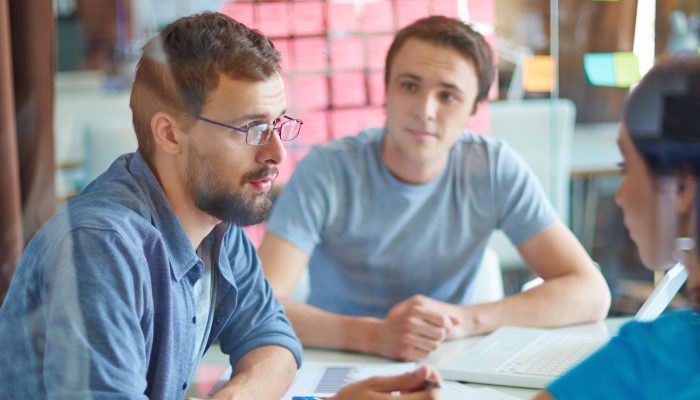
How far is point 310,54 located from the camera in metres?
1.59

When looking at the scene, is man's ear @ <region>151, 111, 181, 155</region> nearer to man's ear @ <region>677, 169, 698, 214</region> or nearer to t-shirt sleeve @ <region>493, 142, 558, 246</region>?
man's ear @ <region>677, 169, 698, 214</region>

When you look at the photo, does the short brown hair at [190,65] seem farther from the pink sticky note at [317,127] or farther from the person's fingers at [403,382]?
the pink sticky note at [317,127]

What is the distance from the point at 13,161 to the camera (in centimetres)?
156

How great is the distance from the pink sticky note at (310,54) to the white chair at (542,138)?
2.33 ft

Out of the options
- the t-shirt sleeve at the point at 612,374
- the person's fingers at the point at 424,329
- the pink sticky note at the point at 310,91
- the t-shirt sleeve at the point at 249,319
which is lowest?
the person's fingers at the point at 424,329

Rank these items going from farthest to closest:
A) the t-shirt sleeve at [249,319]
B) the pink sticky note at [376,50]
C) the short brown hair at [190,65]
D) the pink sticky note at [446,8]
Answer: the pink sticky note at [376,50]
the pink sticky note at [446,8]
the t-shirt sleeve at [249,319]
the short brown hair at [190,65]

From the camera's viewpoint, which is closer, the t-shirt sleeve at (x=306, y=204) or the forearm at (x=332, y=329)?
the forearm at (x=332, y=329)

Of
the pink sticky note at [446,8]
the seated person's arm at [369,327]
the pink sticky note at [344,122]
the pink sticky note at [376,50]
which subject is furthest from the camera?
the pink sticky note at [344,122]

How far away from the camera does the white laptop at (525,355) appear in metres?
1.12

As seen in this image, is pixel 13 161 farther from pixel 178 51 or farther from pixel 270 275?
pixel 178 51

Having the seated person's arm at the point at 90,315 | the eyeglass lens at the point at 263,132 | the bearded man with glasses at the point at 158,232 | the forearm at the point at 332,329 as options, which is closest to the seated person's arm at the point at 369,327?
the forearm at the point at 332,329

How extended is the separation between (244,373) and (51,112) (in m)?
0.72

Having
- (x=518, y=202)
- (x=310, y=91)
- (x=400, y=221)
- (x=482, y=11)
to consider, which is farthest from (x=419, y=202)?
(x=482, y=11)

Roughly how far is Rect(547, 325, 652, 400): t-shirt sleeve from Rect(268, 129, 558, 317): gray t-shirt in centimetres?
88
